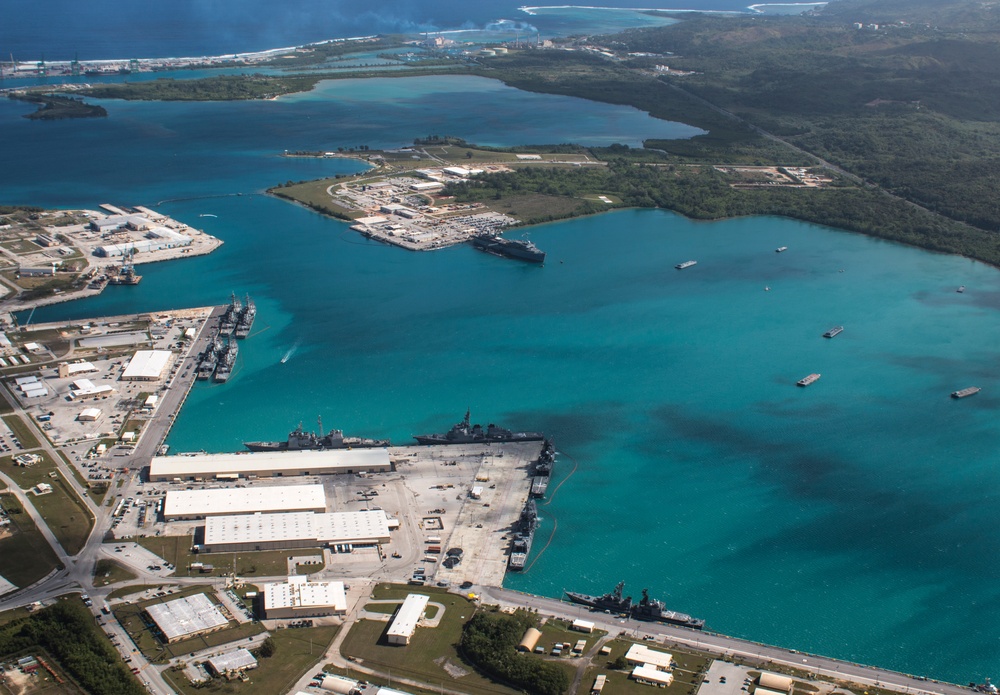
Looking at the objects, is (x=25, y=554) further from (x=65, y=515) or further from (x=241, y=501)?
(x=241, y=501)

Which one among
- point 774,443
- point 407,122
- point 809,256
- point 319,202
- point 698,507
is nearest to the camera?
point 698,507

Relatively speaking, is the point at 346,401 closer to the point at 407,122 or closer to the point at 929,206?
the point at 929,206

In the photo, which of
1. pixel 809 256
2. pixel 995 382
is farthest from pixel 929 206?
pixel 995 382

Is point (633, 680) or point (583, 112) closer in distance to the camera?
point (633, 680)

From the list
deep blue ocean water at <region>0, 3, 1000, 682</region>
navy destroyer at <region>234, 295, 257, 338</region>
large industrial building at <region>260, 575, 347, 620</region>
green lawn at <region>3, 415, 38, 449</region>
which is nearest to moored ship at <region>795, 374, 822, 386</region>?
deep blue ocean water at <region>0, 3, 1000, 682</region>

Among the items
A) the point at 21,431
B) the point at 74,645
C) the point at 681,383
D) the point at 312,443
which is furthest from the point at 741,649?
the point at 21,431

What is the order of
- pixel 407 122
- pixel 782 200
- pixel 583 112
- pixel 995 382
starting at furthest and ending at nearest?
pixel 583 112
pixel 407 122
pixel 782 200
pixel 995 382
